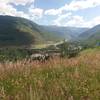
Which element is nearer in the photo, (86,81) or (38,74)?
(86,81)

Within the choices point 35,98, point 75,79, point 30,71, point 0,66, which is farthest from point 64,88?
point 0,66

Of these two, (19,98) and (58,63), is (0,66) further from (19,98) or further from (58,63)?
(19,98)

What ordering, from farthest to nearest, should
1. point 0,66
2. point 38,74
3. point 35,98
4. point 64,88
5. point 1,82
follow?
point 0,66 → point 38,74 → point 1,82 → point 64,88 → point 35,98

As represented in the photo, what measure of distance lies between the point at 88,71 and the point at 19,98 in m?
3.65

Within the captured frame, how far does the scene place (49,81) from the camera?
672 centimetres

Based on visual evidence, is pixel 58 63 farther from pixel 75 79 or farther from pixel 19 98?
pixel 19 98

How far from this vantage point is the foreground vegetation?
5.18 m

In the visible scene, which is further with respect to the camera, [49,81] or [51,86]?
[49,81]

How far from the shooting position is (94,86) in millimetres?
6359

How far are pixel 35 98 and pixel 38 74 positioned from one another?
3.25 metres

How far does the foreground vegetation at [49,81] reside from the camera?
5.18 m

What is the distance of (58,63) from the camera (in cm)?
953

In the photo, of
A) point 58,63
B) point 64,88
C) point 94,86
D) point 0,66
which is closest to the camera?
point 64,88

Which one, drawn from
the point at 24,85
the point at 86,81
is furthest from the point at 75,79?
the point at 24,85
